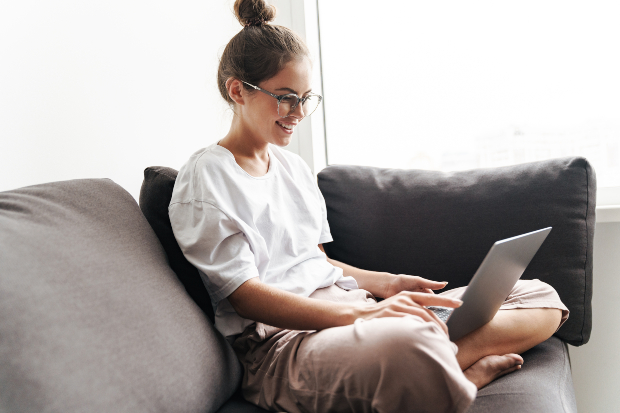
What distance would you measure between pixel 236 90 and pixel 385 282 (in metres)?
0.60

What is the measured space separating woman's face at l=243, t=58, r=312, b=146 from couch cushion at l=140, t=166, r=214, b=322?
0.77ft

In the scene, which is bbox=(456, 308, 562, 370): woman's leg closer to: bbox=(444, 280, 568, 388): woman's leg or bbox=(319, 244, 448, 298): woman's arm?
bbox=(444, 280, 568, 388): woman's leg

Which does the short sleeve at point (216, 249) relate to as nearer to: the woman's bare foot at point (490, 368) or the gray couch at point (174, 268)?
the gray couch at point (174, 268)

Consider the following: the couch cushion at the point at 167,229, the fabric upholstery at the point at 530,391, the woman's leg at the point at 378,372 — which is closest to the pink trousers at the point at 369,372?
the woman's leg at the point at 378,372

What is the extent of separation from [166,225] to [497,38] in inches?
51.2

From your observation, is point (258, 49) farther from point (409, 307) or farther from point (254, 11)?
point (409, 307)

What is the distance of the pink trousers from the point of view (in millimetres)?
678

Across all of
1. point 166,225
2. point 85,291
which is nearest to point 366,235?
point 166,225

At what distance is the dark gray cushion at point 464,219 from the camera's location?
1.16 m

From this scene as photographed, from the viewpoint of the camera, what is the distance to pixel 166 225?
3.40 feet

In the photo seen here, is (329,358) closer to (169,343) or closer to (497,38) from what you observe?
(169,343)

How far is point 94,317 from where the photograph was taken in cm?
71

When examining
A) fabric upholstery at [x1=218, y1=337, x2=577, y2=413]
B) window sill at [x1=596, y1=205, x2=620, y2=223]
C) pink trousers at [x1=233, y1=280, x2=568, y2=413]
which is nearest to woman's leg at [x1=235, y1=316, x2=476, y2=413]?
pink trousers at [x1=233, y1=280, x2=568, y2=413]

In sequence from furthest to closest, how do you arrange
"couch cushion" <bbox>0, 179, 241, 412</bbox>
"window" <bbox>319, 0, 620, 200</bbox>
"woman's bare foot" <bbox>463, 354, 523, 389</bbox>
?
"window" <bbox>319, 0, 620, 200</bbox> → "woman's bare foot" <bbox>463, 354, 523, 389</bbox> → "couch cushion" <bbox>0, 179, 241, 412</bbox>
